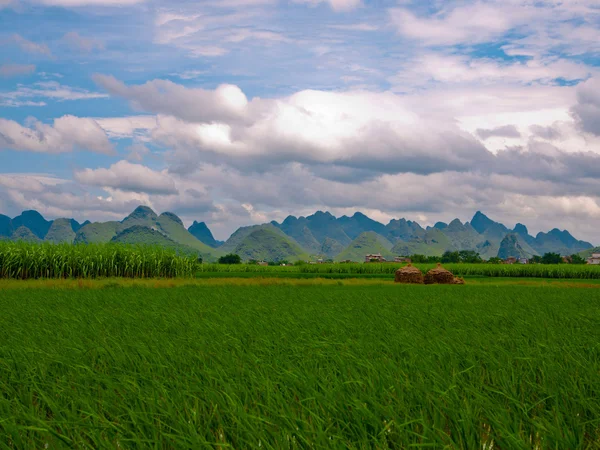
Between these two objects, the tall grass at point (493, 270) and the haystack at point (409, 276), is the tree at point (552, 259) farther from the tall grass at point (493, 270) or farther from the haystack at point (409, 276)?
the haystack at point (409, 276)

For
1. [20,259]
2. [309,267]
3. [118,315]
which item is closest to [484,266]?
[309,267]

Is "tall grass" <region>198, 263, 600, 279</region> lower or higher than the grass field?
lower

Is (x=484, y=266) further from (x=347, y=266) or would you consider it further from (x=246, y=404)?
(x=246, y=404)

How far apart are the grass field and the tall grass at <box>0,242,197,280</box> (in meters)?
23.0

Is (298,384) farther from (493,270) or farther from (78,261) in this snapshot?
(493,270)

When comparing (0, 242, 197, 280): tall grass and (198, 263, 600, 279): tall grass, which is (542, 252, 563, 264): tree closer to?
(198, 263, 600, 279): tall grass

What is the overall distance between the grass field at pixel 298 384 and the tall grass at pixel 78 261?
75.5 ft

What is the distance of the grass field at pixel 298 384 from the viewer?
3.42m

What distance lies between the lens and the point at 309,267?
5559cm

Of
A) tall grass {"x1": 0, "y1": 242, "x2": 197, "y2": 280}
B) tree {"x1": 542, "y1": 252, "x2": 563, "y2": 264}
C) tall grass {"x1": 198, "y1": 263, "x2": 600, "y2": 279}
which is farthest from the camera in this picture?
tree {"x1": 542, "y1": 252, "x2": 563, "y2": 264}

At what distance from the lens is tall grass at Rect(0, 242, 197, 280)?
31234 mm

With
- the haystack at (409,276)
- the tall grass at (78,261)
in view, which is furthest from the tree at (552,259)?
the tall grass at (78,261)

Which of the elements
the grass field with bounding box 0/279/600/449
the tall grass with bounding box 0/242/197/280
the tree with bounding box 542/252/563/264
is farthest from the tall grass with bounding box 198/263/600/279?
the tree with bounding box 542/252/563/264

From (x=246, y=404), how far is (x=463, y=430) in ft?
5.76
